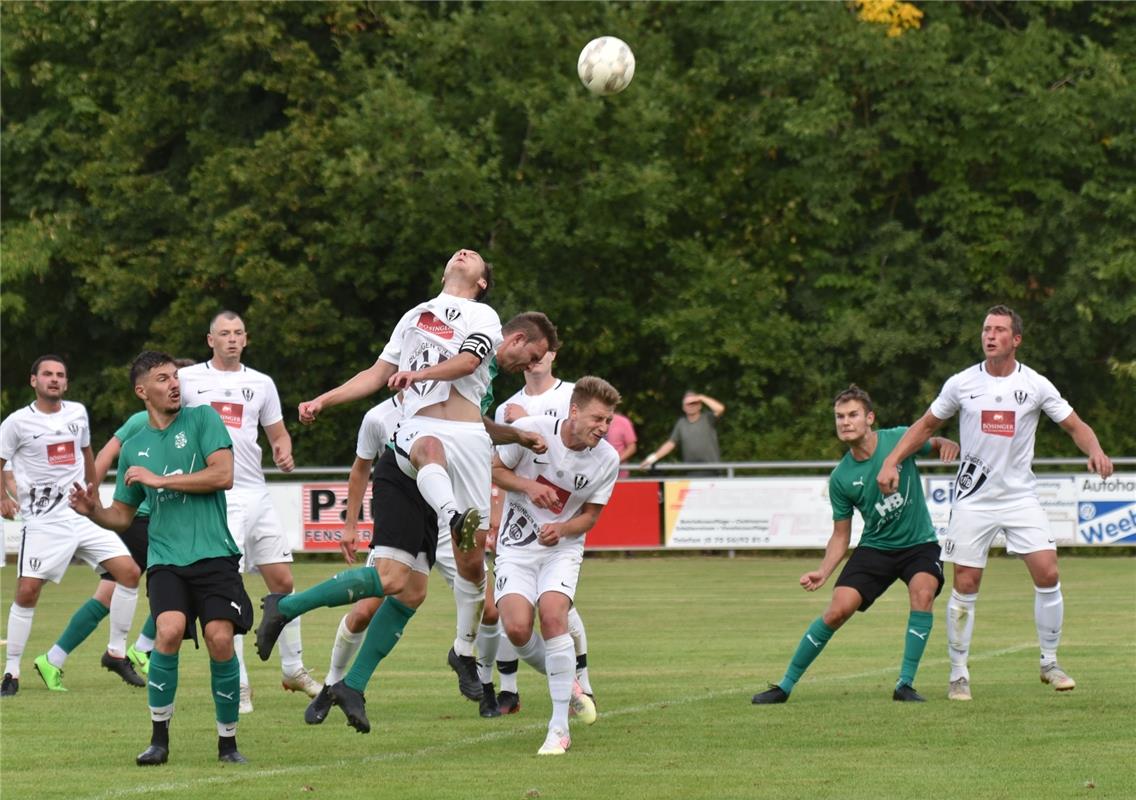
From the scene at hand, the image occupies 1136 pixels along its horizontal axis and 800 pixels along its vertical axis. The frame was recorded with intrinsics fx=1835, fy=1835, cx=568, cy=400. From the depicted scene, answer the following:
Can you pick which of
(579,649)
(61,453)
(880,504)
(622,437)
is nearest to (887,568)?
(880,504)

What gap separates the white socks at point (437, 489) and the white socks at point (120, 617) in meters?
4.33

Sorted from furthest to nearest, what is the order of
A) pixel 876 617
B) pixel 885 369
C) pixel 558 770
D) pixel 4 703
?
1. pixel 885 369
2. pixel 876 617
3. pixel 4 703
4. pixel 558 770

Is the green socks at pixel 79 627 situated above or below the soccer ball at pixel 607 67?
below

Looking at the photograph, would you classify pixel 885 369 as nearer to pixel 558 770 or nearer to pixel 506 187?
pixel 506 187

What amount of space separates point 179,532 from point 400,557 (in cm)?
122

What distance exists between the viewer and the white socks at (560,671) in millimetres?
9156

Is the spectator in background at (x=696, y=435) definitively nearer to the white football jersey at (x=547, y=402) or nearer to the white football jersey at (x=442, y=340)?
the white football jersey at (x=547, y=402)

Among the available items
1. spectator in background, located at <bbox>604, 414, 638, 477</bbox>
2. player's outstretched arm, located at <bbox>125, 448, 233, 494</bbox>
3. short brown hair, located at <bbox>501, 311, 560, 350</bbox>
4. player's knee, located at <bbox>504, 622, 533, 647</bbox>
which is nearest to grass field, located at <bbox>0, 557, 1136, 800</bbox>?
player's knee, located at <bbox>504, 622, 533, 647</bbox>

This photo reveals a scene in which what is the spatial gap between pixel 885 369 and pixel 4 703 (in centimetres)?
2134

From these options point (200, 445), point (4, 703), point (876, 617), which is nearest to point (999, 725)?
point (200, 445)

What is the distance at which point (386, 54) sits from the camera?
31.7 m

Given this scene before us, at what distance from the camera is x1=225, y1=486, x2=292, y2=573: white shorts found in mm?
11438

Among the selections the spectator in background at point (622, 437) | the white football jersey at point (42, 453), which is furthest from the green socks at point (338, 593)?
the spectator in background at point (622, 437)

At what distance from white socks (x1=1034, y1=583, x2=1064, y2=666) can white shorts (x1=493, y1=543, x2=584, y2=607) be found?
346 centimetres
